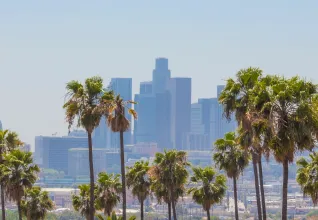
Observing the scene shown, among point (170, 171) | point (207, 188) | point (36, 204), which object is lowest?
point (36, 204)

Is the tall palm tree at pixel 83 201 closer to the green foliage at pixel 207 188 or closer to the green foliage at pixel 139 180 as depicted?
the green foliage at pixel 139 180

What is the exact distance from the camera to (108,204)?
168 feet

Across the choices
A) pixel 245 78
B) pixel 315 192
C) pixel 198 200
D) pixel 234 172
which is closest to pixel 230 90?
pixel 245 78

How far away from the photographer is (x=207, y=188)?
4850 cm

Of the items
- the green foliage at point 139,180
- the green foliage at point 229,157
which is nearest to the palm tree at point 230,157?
the green foliage at point 229,157

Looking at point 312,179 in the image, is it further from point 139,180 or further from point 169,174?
point 139,180

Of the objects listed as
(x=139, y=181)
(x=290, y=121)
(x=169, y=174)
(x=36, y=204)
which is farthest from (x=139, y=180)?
(x=290, y=121)

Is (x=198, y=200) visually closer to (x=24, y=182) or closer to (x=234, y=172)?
(x=234, y=172)

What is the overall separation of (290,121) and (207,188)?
20.7m

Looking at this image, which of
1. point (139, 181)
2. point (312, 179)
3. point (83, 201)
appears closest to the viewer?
point (312, 179)

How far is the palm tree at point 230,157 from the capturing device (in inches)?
1785

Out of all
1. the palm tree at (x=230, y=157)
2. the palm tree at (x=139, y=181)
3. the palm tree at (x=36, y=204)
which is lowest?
the palm tree at (x=36, y=204)

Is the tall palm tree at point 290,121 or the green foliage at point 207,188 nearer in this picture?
the tall palm tree at point 290,121

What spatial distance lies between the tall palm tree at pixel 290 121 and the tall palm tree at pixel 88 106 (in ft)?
38.7
